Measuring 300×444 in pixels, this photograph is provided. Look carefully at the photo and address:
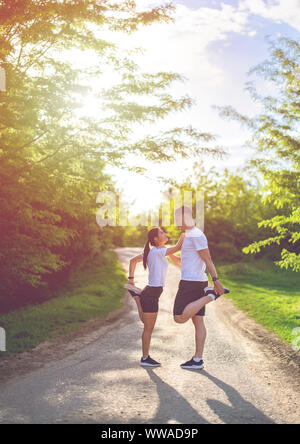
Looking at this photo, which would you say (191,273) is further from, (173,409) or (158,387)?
(173,409)

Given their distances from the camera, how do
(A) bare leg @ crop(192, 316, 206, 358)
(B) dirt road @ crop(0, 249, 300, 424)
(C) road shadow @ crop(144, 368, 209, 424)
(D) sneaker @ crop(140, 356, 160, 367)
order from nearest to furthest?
(C) road shadow @ crop(144, 368, 209, 424) < (B) dirt road @ crop(0, 249, 300, 424) < (A) bare leg @ crop(192, 316, 206, 358) < (D) sneaker @ crop(140, 356, 160, 367)

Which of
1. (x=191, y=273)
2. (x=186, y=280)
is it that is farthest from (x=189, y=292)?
(x=191, y=273)

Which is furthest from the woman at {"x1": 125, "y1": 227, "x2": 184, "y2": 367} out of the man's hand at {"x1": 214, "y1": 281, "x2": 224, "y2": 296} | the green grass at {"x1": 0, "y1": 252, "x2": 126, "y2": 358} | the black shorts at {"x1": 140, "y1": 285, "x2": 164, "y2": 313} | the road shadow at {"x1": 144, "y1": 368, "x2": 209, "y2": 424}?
the green grass at {"x1": 0, "y1": 252, "x2": 126, "y2": 358}

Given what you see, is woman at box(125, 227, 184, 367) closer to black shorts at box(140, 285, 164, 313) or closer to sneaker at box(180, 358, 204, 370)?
black shorts at box(140, 285, 164, 313)

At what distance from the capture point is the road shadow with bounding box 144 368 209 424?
4.51m

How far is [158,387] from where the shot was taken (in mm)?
5664

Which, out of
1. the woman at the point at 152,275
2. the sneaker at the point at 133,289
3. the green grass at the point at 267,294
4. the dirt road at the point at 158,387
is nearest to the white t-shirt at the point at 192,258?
the woman at the point at 152,275

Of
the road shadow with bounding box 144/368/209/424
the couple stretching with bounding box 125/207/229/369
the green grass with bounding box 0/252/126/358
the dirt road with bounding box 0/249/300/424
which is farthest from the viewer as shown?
the green grass with bounding box 0/252/126/358

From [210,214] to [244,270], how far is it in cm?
843

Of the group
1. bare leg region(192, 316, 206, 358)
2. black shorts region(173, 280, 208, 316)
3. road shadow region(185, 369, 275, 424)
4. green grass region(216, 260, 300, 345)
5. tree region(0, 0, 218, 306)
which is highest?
tree region(0, 0, 218, 306)

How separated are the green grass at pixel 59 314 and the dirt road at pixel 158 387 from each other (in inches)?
46.0

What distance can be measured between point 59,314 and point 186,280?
711 cm

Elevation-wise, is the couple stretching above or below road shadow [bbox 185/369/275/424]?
above

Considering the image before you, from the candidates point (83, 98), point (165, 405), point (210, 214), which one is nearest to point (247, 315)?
point (83, 98)
